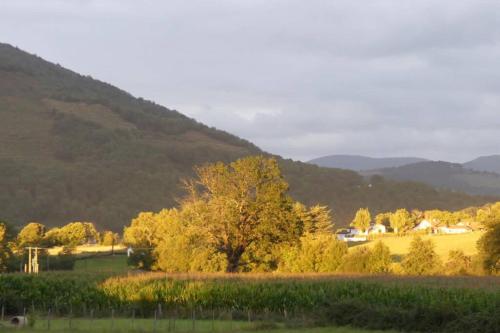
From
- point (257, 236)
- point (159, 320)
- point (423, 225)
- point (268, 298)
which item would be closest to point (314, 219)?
point (257, 236)

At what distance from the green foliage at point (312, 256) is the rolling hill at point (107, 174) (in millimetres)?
64305

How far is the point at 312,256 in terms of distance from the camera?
58.9 m

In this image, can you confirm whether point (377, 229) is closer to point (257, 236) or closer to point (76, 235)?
point (76, 235)

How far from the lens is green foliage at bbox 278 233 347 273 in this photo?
5856cm

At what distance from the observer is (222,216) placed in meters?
58.8

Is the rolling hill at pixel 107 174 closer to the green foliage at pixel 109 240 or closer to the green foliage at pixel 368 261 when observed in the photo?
the green foliage at pixel 109 240

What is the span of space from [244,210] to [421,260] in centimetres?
1531

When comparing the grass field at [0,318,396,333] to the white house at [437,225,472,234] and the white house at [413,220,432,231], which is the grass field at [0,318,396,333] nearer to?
the white house at [437,225,472,234]

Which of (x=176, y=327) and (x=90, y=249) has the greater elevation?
(x=90, y=249)

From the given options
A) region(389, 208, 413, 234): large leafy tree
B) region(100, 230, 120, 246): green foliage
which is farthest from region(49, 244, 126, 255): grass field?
region(389, 208, 413, 234): large leafy tree

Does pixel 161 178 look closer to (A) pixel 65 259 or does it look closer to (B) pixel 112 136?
(B) pixel 112 136

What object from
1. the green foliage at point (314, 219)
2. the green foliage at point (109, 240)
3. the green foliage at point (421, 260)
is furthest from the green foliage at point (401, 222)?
the green foliage at point (421, 260)

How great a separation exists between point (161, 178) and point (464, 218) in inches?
2244

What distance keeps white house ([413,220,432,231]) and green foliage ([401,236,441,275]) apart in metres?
51.1
